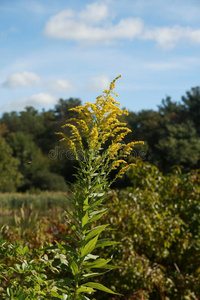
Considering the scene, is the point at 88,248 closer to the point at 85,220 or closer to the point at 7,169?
the point at 85,220

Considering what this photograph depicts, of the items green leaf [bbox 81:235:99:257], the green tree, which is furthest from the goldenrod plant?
Answer: the green tree

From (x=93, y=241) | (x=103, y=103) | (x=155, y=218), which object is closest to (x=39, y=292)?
(x=93, y=241)

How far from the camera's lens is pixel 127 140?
24172 millimetres

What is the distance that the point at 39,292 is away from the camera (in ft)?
8.48

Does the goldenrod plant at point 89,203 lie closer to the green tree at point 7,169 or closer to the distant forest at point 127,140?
the distant forest at point 127,140

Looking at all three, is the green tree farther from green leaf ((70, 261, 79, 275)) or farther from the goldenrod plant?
green leaf ((70, 261, 79, 275))

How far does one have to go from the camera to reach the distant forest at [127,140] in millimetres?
27625

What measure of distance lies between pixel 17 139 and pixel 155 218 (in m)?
28.4

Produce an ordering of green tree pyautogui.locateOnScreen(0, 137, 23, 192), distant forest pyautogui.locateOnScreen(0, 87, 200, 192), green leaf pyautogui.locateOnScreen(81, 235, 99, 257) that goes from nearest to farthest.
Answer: green leaf pyautogui.locateOnScreen(81, 235, 99, 257) → green tree pyautogui.locateOnScreen(0, 137, 23, 192) → distant forest pyautogui.locateOnScreen(0, 87, 200, 192)

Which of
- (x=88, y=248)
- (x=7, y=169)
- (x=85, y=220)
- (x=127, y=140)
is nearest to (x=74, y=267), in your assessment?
(x=88, y=248)

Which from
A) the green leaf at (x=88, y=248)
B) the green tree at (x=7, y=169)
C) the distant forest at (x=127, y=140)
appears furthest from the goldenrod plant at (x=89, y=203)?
the green tree at (x=7, y=169)

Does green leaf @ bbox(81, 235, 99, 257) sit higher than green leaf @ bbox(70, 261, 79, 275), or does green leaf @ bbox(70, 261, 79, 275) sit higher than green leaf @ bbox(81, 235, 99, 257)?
green leaf @ bbox(81, 235, 99, 257)

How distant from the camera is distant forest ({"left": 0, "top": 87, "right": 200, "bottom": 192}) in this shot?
2762 cm

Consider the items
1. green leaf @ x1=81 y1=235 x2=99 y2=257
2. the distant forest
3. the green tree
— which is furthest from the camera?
the distant forest
